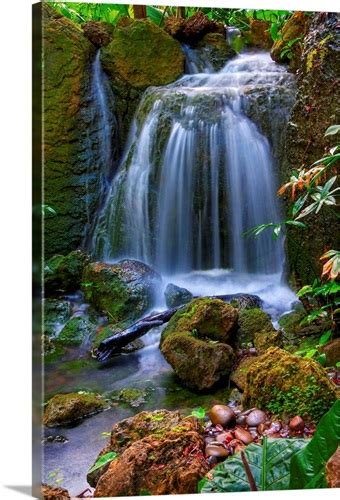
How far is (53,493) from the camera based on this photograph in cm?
191

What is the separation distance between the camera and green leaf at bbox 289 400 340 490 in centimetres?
172

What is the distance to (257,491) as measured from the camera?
1.93 metres

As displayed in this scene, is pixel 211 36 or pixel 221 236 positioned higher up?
pixel 211 36

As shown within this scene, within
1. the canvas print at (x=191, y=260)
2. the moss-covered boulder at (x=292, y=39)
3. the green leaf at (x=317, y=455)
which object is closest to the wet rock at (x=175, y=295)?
the canvas print at (x=191, y=260)

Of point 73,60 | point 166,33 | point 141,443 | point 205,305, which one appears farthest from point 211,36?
point 141,443

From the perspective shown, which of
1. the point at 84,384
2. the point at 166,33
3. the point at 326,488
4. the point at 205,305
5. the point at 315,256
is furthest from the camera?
the point at 166,33

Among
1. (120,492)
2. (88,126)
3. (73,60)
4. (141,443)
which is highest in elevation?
A: (73,60)

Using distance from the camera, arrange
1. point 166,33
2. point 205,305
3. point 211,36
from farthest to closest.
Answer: point 166,33 < point 211,36 < point 205,305

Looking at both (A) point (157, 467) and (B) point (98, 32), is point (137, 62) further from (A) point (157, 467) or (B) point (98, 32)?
(A) point (157, 467)

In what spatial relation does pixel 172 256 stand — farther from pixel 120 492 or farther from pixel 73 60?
pixel 73 60

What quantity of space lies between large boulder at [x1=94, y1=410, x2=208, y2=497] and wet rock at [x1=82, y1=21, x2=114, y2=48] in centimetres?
173

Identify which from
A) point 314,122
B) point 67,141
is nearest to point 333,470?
point 314,122

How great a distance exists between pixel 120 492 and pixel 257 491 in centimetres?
44

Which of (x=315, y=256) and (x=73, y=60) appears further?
(x=73, y=60)
